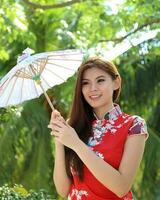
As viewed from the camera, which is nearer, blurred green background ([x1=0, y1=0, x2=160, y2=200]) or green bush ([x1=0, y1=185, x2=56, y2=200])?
green bush ([x1=0, y1=185, x2=56, y2=200])

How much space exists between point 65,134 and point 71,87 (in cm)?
716

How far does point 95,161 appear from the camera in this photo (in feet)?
8.48

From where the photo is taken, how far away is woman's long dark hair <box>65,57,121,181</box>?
2.80 m

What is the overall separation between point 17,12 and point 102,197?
4.83m

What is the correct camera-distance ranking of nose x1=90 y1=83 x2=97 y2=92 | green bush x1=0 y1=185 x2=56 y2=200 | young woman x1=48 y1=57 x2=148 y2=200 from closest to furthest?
1. young woman x1=48 y1=57 x2=148 y2=200
2. nose x1=90 y1=83 x2=97 y2=92
3. green bush x1=0 y1=185 x2=56 y2=200

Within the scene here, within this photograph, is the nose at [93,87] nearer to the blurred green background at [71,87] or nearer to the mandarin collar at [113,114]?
the mandarin collar at [113,114]

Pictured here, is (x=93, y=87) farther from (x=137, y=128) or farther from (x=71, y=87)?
(x=71, y=87)

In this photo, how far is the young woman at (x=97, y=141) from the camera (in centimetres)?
262

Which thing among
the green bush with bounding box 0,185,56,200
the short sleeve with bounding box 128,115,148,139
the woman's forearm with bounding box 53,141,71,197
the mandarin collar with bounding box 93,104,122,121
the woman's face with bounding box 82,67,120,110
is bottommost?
the green bush with bounding box 0,185,56,200

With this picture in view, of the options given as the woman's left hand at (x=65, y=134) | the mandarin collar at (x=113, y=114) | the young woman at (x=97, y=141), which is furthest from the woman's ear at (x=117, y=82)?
the woman's left hand at (x=65, y=134)

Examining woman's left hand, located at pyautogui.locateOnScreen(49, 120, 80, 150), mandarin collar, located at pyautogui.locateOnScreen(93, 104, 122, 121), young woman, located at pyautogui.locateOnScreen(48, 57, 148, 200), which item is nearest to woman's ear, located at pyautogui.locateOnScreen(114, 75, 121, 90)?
young woman, located at pyautogui.locateOnScreen(48, 57, 148, 200)

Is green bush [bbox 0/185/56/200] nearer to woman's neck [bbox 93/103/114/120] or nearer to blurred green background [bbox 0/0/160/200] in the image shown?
woman's neck [bbox 93/103/114/120]

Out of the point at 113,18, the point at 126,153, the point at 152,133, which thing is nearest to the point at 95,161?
the point at 126,153

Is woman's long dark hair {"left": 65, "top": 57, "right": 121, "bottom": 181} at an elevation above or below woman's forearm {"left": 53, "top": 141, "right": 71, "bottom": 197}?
above
